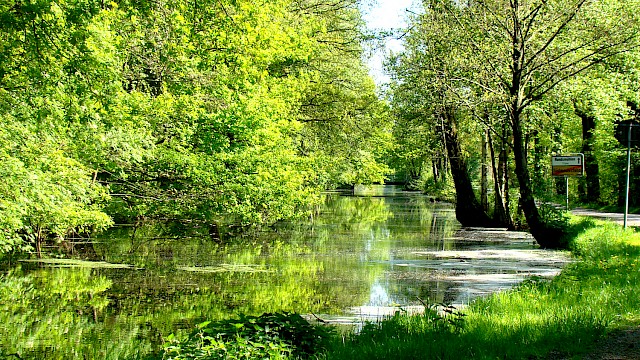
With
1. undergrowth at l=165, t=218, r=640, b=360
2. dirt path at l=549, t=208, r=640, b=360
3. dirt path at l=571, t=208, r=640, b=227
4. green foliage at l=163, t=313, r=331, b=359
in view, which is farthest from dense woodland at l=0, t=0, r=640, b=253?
dirt path at l=549, t=208, r=640, b=360

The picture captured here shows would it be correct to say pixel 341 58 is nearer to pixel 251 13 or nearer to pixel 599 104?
pixel 599 104

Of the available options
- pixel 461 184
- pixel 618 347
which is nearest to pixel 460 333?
pixel 618 347

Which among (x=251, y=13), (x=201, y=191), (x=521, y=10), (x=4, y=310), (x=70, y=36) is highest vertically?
(x=521, y=10)

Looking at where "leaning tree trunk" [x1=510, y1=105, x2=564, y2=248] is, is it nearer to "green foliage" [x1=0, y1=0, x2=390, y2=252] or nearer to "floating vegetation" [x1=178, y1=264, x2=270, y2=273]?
"green foliage" [x1=0, y1=0, x2=390, y2=252]

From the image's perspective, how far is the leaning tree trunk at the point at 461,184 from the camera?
33156 millimetres

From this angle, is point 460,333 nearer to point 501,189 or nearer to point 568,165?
point 568,165

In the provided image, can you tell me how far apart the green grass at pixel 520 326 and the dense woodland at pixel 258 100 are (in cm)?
604

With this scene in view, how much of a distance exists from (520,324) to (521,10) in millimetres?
14705

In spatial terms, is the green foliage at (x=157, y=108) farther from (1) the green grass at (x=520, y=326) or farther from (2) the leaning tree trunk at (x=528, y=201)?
(2) the leaning tree trunk at (x=528, y=201)

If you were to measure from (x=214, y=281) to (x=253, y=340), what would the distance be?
9.21 metres

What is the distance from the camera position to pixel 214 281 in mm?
17266

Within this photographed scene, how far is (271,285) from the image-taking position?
16781 mm

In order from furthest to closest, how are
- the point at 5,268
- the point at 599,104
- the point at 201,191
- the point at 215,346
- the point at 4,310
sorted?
the point at 599,104 < the point at 201,191 < the point at 5,268 < the point at 4,310 < the point at 215,346

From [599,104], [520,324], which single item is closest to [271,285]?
[520,324]
